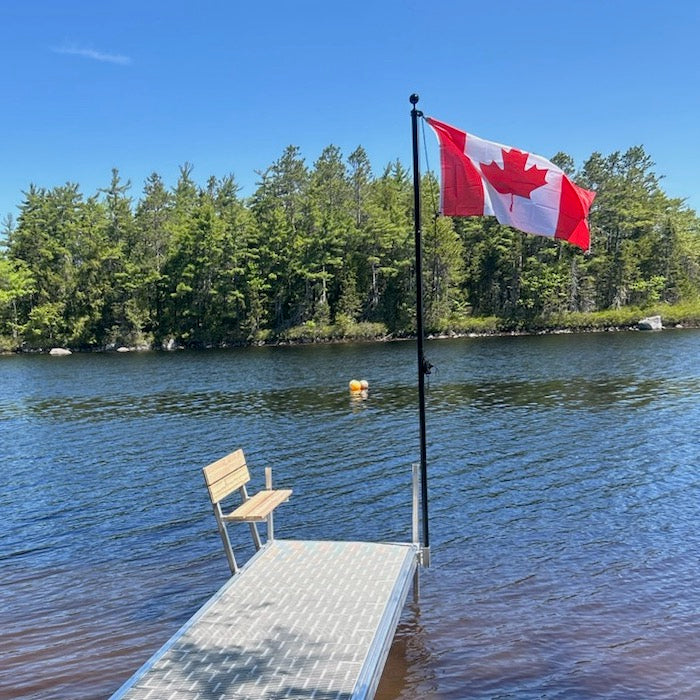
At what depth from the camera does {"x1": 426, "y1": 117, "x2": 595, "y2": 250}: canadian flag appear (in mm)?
8750

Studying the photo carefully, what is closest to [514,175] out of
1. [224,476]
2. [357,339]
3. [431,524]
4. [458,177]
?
[458,177]

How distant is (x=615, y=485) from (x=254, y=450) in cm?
1136

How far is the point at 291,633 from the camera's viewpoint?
6.45 metres

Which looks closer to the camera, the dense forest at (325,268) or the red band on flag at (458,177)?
the red band on flag at (458,177)

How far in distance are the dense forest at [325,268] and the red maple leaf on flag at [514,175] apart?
237ft

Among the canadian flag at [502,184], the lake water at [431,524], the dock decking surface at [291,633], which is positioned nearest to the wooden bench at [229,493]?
the dock decking surface at [291,633]

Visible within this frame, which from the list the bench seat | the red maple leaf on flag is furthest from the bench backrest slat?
the red maple leaf on flag

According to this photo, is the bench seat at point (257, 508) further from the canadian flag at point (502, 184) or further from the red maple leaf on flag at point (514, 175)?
the red maple leaf on flag at point (514, 175)

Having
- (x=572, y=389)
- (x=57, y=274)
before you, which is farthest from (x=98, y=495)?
(x=57, y=274)

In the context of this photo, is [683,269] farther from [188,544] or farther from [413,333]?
[188,544]

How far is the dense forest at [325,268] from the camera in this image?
8450cm

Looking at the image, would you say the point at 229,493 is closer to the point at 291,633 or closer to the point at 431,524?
the point at 291,633

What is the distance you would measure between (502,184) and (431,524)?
7.08m

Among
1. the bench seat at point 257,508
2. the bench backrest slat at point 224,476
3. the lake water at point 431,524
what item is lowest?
the lake water at point 431,524
